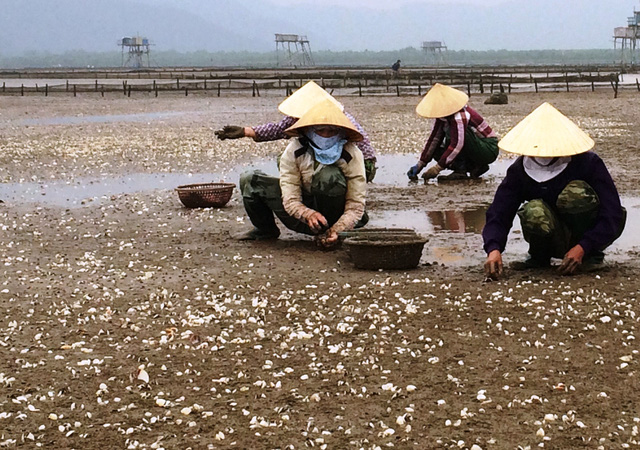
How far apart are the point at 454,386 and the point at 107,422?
1.74 meters

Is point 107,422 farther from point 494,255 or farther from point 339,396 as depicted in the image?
point 494,255

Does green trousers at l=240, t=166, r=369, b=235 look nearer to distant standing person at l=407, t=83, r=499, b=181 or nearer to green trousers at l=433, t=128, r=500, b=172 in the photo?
distant standing person at l=407, t=83, r=499, b=181

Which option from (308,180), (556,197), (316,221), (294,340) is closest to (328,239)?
(316,221)

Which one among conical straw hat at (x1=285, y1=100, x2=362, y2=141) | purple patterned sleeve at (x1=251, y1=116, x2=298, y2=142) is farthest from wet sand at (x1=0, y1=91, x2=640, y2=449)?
conical straw hat at (x1=285, y1=100, x2=362, y2=141)

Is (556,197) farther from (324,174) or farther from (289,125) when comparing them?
(289,125)

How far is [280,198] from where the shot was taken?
326 inches

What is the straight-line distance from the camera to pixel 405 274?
285 inches

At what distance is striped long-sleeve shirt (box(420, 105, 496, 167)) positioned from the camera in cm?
1204

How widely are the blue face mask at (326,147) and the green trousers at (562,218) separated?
162 cm

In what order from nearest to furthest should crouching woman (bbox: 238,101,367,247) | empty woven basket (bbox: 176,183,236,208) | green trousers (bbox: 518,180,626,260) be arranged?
green trousers (bbox: 518,180,626,260), crouching woman (bbox: 238,101,367,247), empty woven basket (bbox: 176,183,236,208)

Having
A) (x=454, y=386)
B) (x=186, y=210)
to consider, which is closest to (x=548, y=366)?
(x=454, y=386)

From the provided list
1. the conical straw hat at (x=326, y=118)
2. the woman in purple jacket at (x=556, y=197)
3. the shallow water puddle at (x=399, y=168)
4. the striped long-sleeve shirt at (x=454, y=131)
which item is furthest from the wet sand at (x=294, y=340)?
the shallow water puddle at (x=399, y=168)

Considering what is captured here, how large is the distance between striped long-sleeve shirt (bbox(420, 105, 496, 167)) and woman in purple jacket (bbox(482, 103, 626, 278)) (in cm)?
507

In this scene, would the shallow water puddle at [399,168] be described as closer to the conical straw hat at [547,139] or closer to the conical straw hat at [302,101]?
the conical straw hat at [302,101]
